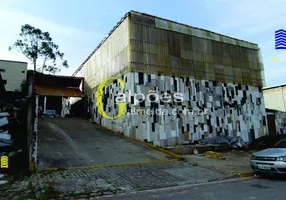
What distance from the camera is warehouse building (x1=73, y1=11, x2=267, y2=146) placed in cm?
1484

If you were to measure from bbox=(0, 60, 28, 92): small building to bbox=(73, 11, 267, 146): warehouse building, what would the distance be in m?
20.3

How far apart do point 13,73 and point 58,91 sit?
17435mm

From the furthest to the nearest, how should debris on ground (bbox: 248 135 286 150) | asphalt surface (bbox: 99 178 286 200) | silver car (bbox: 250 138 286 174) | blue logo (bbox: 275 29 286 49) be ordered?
debris on ground (bbox: 248 135 286 150) < blue logo (bbox: 275 29 286 49) < silver car (bbox: 250 138 286 174) < asphalt surface (bbox: 99 178 286 200)

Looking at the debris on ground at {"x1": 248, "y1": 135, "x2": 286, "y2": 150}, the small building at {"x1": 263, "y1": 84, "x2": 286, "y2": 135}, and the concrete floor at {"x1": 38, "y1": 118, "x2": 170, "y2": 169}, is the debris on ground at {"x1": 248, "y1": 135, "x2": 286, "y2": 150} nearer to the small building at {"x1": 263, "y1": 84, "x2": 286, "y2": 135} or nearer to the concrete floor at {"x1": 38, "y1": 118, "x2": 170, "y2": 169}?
the small building at {"x1": 263, "y1": 84, "x2": 286, "y2": 135}

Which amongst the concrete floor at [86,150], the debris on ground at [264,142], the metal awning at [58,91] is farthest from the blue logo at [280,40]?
the metal awning at [58,91]

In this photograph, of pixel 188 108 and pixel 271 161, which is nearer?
pixel 271 161

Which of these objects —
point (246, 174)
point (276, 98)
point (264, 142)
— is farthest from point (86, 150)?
point (276, 98)

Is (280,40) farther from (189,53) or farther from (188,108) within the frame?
(188,108)

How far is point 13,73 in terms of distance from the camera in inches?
1396

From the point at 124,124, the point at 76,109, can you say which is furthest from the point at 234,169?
the point at 76,109

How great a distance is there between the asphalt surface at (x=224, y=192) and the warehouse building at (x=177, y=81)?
7.67 meters

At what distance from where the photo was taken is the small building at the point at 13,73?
115ft

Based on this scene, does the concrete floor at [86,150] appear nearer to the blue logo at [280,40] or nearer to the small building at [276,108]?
the blue logo at [280,40]

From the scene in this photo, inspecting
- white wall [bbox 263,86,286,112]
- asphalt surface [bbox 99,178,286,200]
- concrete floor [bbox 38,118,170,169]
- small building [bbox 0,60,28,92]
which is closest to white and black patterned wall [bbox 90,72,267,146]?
concrete floor [bbox 38,118,170,169]
